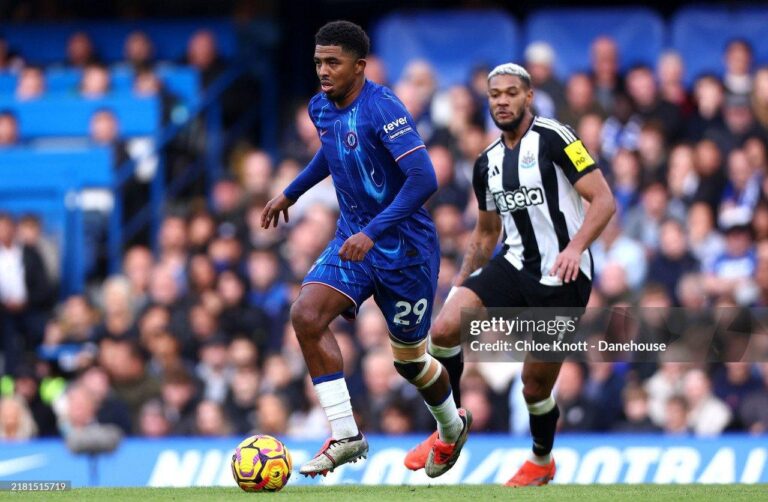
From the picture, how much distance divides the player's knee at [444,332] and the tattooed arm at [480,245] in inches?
12.8

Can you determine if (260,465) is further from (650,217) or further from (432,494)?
(650,217)

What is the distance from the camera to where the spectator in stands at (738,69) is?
48.6ft

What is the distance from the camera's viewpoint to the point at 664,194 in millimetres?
14062

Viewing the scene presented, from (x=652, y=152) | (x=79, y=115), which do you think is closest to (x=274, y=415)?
(x=652, y=152)

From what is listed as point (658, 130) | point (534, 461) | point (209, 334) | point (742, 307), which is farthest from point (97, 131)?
point (534, 461)

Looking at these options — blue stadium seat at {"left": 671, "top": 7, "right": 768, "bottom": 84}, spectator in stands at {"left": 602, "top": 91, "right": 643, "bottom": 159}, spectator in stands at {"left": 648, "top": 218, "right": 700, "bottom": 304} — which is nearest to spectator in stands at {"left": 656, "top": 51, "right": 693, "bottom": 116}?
spectator in stands at {"left": 602, "top": 91, "right": 643, "bottom": 159}

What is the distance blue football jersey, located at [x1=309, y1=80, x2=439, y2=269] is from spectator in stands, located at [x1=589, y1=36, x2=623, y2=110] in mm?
6623

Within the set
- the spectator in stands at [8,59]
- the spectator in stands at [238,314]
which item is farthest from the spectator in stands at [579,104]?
the spectator in stands at [8,59]

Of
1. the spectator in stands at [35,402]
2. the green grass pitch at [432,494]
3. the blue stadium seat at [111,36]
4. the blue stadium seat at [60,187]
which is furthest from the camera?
the blue stadium seat at [111,36]

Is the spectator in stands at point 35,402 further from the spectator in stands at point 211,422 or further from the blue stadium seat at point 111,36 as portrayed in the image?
the blue stadium seat at point 111,36

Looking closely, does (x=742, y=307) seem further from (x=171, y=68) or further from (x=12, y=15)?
(x=12, y=15)

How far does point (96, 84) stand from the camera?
17828mm

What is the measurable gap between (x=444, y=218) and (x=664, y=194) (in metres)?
2.05

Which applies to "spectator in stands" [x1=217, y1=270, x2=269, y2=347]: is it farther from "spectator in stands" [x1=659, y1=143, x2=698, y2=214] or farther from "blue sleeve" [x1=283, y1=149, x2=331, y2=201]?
"blue sleeve" [x1=283, y1=149, x2=331, y2=201]
